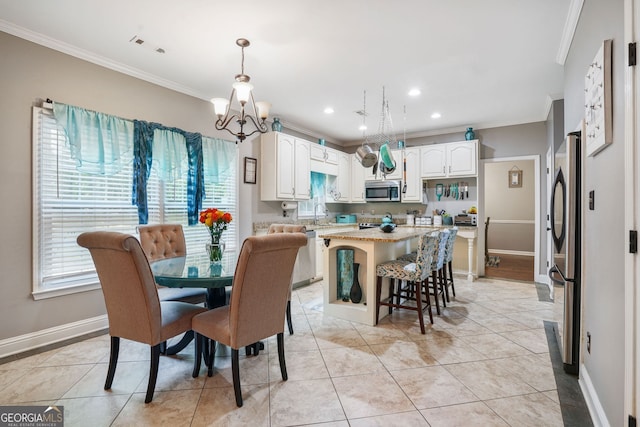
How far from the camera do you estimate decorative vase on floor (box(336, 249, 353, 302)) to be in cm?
338

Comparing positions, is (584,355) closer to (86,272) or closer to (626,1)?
(626,1)

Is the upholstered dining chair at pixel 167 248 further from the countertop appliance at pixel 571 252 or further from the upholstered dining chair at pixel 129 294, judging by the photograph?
the countertop appliance at pixel 571 252

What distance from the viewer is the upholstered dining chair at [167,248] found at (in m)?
2.58

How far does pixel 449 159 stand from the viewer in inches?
208

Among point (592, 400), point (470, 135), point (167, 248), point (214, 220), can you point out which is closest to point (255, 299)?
point (214, 220)

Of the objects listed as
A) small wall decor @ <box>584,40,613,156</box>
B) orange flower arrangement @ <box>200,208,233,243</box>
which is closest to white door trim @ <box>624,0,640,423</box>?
small wall decor @ <box>584,40,613,156</box>

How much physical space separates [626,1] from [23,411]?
12.1 feet

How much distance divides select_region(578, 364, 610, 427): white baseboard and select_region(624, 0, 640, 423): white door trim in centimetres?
41

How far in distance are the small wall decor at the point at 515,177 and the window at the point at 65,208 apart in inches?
294

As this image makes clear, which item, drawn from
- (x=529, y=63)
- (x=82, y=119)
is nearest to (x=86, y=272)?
(x=82, y=119)

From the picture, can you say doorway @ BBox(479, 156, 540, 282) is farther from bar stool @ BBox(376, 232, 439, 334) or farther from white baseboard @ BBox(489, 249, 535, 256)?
bar stool @ BBox(376, 232, 439, 334)

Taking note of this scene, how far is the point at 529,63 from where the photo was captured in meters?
3.01

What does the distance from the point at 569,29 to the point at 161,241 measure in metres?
3.95

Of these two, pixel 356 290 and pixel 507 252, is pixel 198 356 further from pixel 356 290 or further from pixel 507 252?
pixel 507 252
